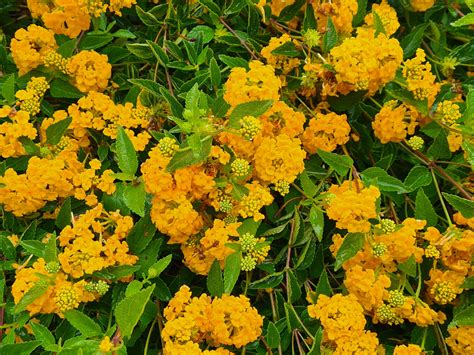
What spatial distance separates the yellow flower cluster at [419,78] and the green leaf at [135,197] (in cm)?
79

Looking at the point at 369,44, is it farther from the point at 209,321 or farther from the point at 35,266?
the point at 35,266

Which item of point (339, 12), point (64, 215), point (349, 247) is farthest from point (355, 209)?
point (64, 215)

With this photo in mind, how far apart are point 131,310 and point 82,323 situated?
17cm

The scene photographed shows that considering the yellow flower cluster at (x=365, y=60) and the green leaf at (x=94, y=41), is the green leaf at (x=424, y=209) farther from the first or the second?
the green leaf at (x=94, y=41)

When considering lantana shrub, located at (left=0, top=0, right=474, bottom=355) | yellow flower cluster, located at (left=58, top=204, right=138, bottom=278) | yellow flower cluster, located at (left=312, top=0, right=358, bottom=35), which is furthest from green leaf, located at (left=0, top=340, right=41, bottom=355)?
yellow flower cluster, located at (left=312, top=0, right=358, bottom=35)

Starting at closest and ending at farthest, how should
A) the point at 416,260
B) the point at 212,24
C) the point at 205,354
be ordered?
the point at 205,354, the point at 416,260, the point at 212,24

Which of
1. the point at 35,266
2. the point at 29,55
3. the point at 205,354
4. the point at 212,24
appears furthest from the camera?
the point at 212,24

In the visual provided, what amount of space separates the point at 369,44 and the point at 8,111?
3.25 feet

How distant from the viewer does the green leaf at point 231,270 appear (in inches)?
54.7

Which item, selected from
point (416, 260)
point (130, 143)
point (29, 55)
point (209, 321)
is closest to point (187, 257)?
point (209, 321)

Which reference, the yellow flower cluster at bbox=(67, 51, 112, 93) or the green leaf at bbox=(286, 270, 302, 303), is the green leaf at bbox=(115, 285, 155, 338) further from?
the yellow flower cluster at bbox=(67, 51, 112, 93)

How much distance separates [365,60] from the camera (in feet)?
5.08

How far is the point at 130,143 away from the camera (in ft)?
4.73

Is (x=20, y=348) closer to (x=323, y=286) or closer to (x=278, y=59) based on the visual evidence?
(x=323, y=286)
